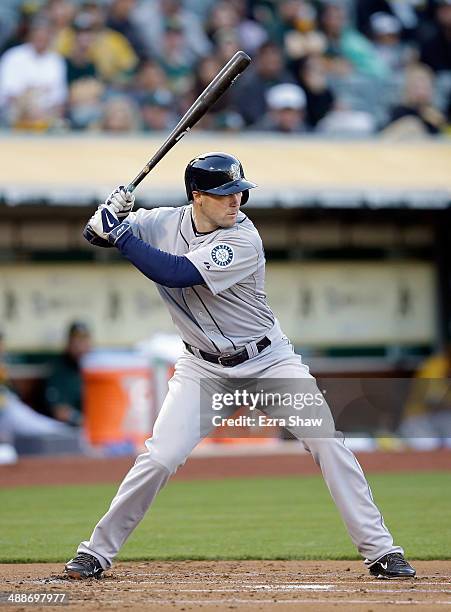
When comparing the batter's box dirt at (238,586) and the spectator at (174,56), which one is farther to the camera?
the spectator at (174,56)

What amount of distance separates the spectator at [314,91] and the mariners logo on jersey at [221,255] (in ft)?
31.3

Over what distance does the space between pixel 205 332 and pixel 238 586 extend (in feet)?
3.58

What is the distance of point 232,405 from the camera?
5.48 m

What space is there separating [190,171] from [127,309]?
811 cm

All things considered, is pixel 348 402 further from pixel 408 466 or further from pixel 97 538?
pixel 97 538

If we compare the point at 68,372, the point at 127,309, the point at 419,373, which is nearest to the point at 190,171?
the point at 68,372

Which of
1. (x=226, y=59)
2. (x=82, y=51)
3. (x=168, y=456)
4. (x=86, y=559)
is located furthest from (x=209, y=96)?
(x=226, y=59)

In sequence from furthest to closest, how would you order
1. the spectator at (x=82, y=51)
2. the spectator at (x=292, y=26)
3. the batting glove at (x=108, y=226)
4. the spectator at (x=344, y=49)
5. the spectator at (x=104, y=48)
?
the spectator at (x=344, y=49) < the spectator at (x=292, y=26) < the spectator at (x=104, y=48) < the spectator at (x=82, y=51) < the batting glove at (x=108, y=226)

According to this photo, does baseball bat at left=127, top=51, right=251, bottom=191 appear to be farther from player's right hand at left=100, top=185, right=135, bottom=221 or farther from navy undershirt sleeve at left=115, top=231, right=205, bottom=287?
navy undershirt sleeve at left=115, top=231, right=205, bottom=287

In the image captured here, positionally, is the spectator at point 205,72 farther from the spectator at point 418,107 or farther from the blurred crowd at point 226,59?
the spectator at point 418,107

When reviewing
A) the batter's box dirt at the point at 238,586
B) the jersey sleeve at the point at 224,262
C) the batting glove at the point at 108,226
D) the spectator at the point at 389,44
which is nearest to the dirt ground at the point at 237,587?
the batter's box dirt at the point at 238,586

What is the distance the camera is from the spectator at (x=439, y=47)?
630 inches

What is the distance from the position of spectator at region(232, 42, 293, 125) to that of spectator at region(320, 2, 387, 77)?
1201mm

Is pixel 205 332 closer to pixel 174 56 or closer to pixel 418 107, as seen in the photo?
pixel 174 56
